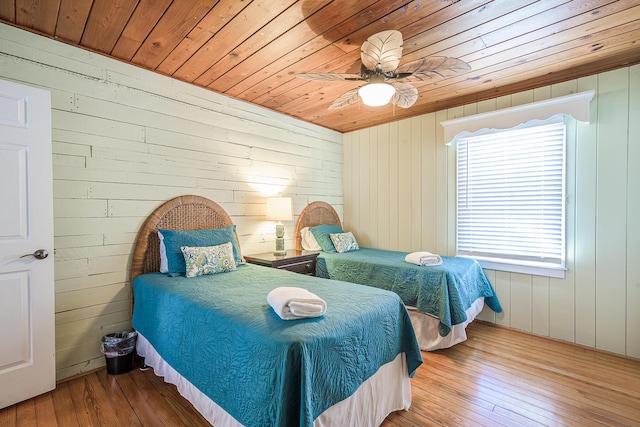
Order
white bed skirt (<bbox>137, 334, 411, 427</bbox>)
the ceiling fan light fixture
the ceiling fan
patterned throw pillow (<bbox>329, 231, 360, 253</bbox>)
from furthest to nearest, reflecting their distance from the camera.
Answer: patterned throw pillow (<bbox>329, 231, 360, 253</bbox>) → the ceiling fan light fixture → the ceiling fan → white bed skirt (<bbox>137, 334, 411, 427</bbox>)

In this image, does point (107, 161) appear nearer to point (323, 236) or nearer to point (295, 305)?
point (295, 305)

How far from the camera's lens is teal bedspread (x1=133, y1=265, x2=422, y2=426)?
1.23m

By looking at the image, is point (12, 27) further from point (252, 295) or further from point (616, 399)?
point (616, 399)

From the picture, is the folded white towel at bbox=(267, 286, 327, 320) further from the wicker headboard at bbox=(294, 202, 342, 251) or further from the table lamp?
the wicker headboard at bbox=(294, 202, 342, 251)

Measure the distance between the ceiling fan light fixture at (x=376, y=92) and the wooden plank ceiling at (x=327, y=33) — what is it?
344mm

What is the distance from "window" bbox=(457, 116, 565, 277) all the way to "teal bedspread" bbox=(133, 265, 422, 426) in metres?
1.96

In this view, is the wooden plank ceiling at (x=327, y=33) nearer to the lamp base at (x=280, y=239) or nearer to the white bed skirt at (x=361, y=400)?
the lamp base at (x=280, y=239)

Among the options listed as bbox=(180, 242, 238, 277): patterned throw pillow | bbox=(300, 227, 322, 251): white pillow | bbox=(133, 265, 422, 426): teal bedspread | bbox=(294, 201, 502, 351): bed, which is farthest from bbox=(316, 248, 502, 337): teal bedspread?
bbox=(180, 242, 238, 277): patterned throw pillow

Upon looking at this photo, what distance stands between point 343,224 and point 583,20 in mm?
3413

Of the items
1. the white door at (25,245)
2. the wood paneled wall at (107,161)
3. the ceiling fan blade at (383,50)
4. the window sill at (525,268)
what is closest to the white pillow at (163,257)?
the wood paneled wall at (107,161)

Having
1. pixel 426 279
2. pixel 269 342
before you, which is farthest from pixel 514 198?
pixel 269 342

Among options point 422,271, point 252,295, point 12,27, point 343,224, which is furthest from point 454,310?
point 12,27

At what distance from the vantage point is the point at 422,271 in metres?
2.78

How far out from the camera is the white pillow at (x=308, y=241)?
3.87m
